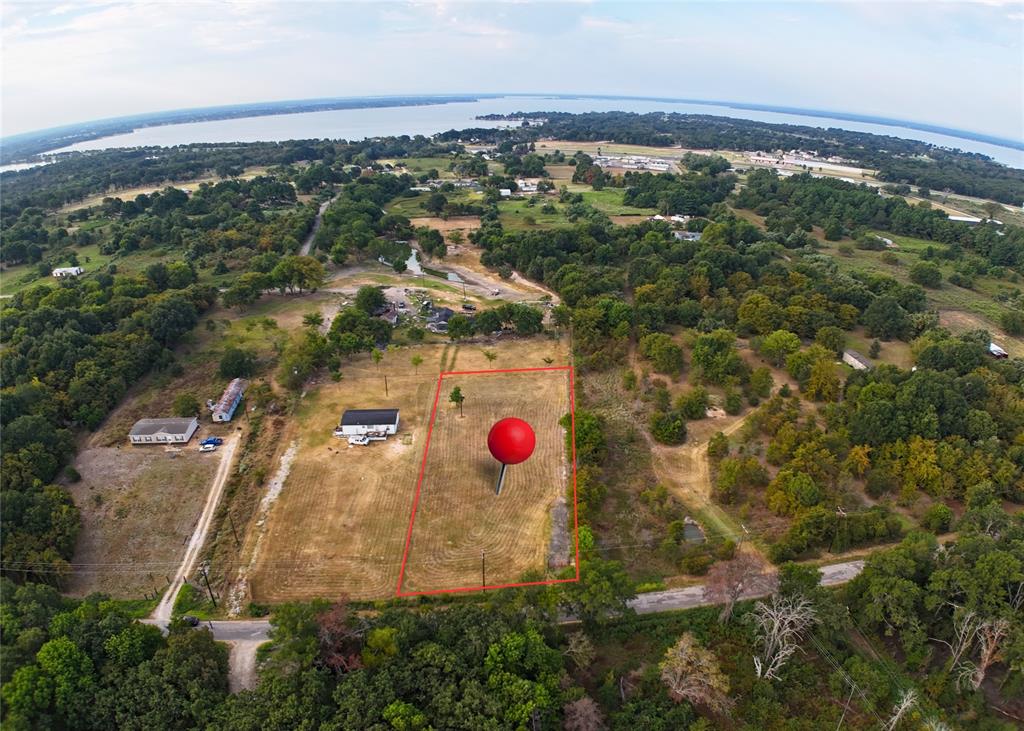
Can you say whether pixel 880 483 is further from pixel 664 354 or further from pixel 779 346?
pixel 664 354

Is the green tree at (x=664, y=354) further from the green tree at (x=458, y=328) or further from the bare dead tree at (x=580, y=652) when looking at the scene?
the bare dead tree at (x=580, y=652)

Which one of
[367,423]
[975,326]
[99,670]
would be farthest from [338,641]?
[975,326]

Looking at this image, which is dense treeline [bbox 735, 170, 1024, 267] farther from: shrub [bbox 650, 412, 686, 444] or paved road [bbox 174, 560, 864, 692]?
paved road [bbox 174, 560, 864, 692]

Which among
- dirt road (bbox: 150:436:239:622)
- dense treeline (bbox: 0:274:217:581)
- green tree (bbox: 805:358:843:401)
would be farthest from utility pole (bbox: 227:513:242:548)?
green tree (bbox: 805:358:843:401)

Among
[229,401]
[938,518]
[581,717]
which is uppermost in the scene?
[229,401]

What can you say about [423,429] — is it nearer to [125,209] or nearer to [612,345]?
[612,345]

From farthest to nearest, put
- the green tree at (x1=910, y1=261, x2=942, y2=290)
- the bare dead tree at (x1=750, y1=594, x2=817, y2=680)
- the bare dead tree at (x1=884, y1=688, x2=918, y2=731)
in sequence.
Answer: the green tree at (x1=910, y1=261, x2=942, y2=290) < the bare dead tree at (x1=750, y1=594, x2=817, y2=680) < the bare dead tree at (x1=884, y1=688, x2=918, y2=731)
